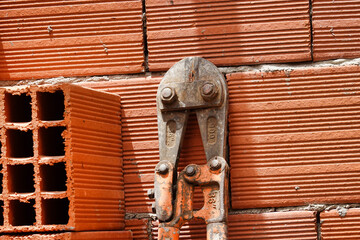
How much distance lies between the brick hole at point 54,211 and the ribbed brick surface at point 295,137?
617mm

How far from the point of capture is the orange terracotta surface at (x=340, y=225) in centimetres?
196

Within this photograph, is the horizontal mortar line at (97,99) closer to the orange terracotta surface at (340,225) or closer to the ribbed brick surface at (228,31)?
the ribbed brick surface at (228,31)

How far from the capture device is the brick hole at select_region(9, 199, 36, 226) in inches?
73.3

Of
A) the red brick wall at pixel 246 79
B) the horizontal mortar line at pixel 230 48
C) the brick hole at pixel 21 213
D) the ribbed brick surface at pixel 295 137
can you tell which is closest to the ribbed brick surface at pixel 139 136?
the red brick wall at pixel 246 79

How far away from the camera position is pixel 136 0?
213 cm

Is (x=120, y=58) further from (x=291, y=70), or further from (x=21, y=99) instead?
(x=291, y=70)

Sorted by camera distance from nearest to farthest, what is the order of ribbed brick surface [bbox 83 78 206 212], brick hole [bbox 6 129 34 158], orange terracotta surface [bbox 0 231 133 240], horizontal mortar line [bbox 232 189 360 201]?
orange terracotta surface [bbox 0 231 133 240] → brick hole [bbox 6 129 34 158] → horizontal mortar line [bbox 232 189 360 201] → ribbed brick surface [bbox 83 78 206 212]

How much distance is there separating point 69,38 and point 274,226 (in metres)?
1.04

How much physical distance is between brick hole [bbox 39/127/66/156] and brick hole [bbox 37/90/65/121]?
4 cm

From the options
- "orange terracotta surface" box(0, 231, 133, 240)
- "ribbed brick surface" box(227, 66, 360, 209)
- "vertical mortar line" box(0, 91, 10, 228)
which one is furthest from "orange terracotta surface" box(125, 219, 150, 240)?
"vertical mortar line" box(0, 91, 10, 228)

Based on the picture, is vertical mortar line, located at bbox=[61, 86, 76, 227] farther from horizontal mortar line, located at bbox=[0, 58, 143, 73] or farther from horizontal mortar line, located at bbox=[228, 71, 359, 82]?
horizontal mortar line, located at bbox=[228, 71, 359, 82]

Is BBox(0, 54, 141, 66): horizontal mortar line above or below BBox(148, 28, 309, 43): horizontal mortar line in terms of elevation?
below

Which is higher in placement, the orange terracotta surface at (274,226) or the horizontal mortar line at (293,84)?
the horizontal mortar line at (293,84)

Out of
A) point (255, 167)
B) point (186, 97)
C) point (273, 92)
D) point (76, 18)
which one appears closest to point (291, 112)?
point (273, 92)
